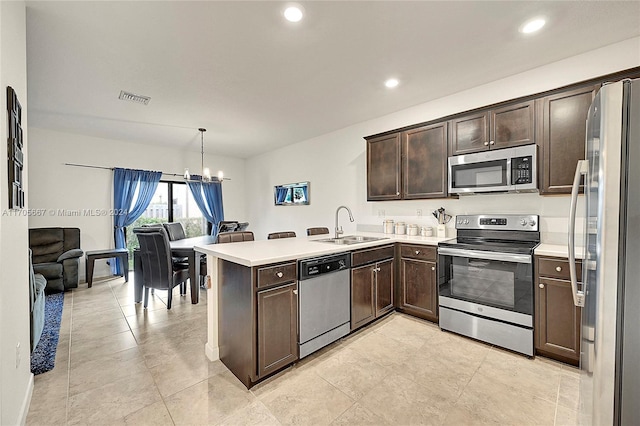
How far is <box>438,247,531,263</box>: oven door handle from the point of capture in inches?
89.9

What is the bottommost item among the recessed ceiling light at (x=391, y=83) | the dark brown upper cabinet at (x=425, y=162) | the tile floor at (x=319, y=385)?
the tile floor at (x=319, y=385)

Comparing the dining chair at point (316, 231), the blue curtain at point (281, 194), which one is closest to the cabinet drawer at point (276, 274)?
the dining chair at point (316, 231)

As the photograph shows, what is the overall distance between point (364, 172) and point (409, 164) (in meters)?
0.98

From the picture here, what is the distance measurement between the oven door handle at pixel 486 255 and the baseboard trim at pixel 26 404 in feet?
10.8

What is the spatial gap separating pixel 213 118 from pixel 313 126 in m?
1.58

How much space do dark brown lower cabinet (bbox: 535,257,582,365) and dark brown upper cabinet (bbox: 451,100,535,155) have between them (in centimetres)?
118

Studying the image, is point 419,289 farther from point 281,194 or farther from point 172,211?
point 172,211

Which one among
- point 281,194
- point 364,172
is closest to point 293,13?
point 364,172

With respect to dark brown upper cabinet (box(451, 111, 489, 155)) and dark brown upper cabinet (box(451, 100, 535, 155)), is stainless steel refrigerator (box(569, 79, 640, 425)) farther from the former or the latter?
dark brown upper cabinet (box(451, 111, 489, 155))

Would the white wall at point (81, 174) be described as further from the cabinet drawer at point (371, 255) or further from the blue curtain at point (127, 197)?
the cabinet drawer at point (371, 255)

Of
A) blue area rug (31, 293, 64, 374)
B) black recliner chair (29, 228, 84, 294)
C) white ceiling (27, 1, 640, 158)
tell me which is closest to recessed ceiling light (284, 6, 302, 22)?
white ceiling (27, 1, 640, 158)

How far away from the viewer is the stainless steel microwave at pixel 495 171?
251 centimetres

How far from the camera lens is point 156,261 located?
11.0 ft

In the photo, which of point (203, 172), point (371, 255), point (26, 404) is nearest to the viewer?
point (26, 404)
